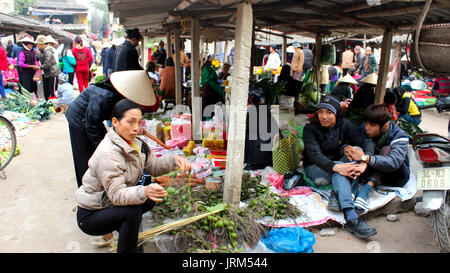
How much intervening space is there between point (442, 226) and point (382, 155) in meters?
0.93

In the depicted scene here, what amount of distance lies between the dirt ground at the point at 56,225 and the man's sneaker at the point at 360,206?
264mm

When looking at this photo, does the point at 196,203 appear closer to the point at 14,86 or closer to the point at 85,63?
the point at 85,63

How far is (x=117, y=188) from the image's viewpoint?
2.24 m

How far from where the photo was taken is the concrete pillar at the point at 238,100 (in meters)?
2.96

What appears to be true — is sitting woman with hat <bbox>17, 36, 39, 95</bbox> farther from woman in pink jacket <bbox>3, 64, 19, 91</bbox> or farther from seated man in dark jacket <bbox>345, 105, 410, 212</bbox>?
seated man in dark jacket <bbox>345, 105, 410, 212</bbox>

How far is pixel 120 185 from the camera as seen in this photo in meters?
2.25

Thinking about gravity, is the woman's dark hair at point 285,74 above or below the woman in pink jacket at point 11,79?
above

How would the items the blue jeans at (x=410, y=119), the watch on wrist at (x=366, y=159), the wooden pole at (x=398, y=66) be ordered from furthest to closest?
the wooden pole at (x=398, y=66) → the blue jeans at (x=410, y=119) → the watch on wrist at (x=366, y=159)

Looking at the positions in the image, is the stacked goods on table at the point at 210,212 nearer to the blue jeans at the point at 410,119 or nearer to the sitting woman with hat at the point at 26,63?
the blue jeans at the point at 410,119

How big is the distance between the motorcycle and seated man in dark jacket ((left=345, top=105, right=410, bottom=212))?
44cm

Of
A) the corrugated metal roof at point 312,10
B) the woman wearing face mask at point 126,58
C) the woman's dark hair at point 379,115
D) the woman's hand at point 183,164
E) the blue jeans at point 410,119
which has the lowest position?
the blue jeans at point 410,119

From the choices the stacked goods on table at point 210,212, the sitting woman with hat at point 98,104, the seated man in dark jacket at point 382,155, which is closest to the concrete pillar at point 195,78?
the stacked goods on table at point 210,212

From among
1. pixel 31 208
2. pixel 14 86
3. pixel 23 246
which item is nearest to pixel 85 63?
pixel 14 86
